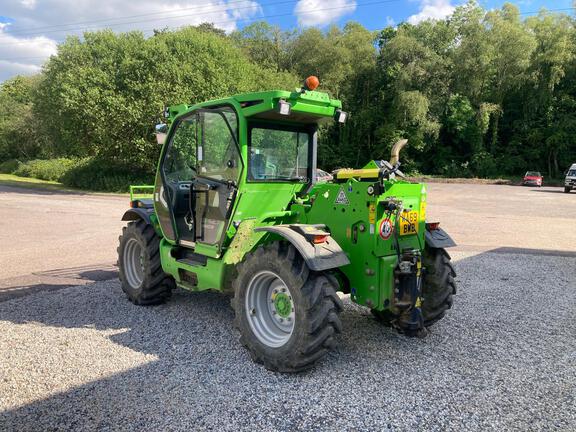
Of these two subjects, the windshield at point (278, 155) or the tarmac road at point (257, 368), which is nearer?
the tarmac road at point (257, 368)

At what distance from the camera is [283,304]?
416 centimetres

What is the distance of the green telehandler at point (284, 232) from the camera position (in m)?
3.88

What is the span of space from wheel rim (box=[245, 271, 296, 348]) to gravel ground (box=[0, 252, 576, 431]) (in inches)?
12.4

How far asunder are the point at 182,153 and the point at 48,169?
36149 mm

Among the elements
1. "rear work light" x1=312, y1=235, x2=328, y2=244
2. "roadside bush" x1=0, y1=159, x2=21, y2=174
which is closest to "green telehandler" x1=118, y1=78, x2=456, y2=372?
"rear work light" x1=312, y1=235, x2=328, y2=244

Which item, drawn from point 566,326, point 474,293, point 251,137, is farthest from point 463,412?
point 474,293

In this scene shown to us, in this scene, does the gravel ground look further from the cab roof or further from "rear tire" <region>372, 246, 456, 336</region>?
the cab roof

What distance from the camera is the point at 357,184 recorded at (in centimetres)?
409

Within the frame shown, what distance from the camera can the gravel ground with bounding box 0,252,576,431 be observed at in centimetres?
320

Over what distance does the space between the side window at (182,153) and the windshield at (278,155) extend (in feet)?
2.71

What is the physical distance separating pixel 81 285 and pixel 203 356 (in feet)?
11.0

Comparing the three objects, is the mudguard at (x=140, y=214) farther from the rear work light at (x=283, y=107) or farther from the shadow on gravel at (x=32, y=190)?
the shadow on gravel at (x=32, y=190)

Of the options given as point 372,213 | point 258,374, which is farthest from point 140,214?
point 372,213

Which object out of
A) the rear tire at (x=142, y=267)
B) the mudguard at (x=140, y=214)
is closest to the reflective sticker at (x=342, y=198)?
the rear tire at (x=142, y=267)
